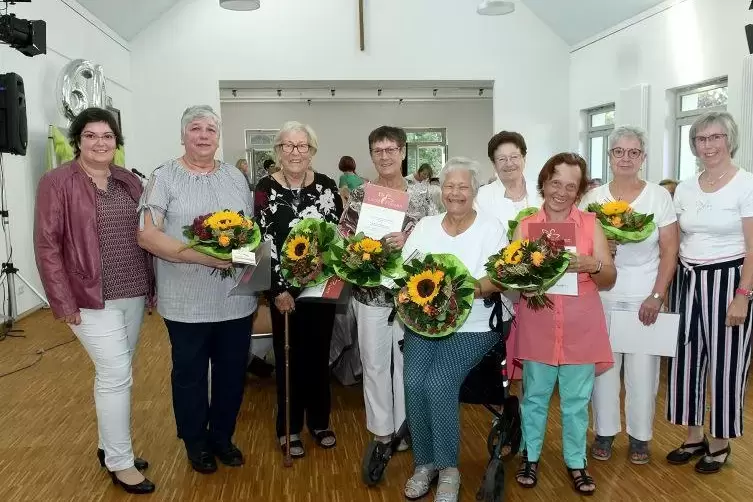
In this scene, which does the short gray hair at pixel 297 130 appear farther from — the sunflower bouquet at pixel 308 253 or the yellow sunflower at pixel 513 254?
the yellow sunflower at pixel 513 254

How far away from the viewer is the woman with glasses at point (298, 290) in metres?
3.04

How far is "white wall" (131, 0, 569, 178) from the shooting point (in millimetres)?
10398

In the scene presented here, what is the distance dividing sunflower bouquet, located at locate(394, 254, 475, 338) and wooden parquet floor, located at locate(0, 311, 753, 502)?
85cm

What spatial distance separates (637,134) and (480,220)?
89 centimetres

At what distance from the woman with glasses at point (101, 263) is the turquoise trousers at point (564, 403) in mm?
1700

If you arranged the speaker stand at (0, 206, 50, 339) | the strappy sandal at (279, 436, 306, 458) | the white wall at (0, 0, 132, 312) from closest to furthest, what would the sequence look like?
the strappy sandal at (279, 436, 306, 458), the speaker stand at (0, 206, 50, 339), the white wall at (0, 0, 132, 312)

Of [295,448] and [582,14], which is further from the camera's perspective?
[582,14]

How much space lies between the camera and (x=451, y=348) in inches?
106

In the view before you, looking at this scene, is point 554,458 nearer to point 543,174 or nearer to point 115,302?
point 543,174

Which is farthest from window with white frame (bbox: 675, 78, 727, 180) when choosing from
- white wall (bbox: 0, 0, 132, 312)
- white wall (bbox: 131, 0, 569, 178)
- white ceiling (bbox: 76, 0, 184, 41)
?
white ceiling (bbox: 76, 0, 184, 41)

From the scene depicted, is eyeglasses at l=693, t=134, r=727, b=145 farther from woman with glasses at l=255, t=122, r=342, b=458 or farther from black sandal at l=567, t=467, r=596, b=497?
woman with glasses at l=255, t=122, r=342, b=458

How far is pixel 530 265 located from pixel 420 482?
1.08 metres

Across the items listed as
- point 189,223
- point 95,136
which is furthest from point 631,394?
point 95,136

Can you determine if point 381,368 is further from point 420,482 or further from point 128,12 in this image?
point 128,12
